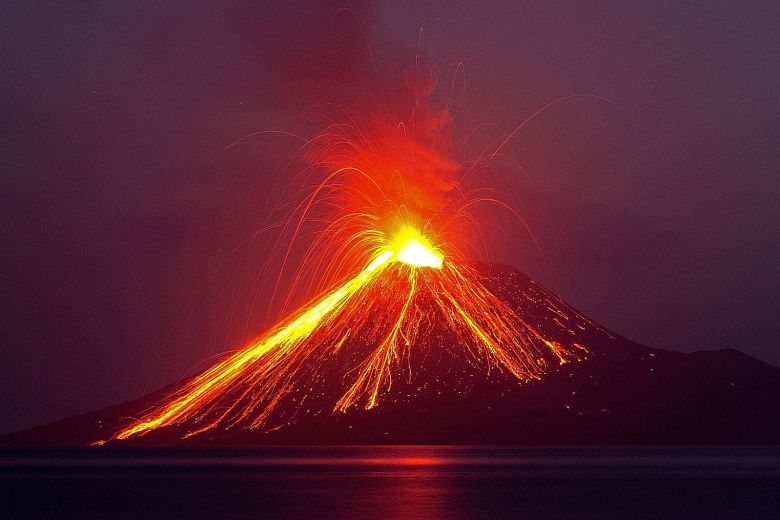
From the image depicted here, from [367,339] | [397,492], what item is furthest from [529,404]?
[397,492]

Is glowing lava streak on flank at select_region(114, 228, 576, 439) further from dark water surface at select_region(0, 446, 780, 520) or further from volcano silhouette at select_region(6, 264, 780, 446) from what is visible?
dark water surface at select_region(0, 446, 780, 520)

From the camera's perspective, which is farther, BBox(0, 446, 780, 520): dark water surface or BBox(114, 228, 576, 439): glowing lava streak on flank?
BBox(114, 228, 576, 439): glowing lava streak on flank

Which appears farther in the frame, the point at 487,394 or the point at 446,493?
the point at 487,394

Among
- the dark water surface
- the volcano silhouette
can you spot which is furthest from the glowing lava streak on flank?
the dark water surface

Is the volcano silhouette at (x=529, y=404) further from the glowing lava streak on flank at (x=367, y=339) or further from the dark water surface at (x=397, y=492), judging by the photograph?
the dark water surface at (x=397, y=492)

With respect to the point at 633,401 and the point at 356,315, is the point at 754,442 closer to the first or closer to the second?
the point at 633,401

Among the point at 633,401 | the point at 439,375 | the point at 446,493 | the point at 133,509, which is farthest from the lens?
the point at 633,401

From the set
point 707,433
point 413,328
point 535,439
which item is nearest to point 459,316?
point 413,328
